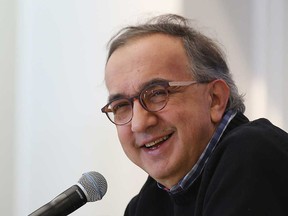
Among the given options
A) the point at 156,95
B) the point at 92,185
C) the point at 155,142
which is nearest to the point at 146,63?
the point at 156,95

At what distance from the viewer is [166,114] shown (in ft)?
3.07

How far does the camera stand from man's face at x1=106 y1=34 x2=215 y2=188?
37.1 inches

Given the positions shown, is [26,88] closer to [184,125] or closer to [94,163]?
[94,163]

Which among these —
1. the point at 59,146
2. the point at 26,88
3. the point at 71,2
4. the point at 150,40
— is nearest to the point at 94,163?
the point at 59,146

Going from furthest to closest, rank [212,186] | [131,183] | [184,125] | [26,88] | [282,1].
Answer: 1. [282,1]
2. [26,88]
3. [131,183]
4. [184,125]
5. [212,186]

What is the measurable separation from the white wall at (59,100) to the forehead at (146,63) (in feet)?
2.19

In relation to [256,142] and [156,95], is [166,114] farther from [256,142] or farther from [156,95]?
[256,142]

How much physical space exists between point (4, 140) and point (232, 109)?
3.62 ft

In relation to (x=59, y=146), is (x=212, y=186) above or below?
below

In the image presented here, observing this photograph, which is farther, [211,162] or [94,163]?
[94,163]

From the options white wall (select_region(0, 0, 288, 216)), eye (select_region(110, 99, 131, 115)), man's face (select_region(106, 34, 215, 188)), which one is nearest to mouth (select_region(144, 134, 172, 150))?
man's face (select_region(106, 34, 215, 188))

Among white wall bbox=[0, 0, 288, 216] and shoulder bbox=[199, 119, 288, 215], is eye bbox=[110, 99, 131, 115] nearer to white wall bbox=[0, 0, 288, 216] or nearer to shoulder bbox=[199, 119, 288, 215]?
shoulder bbox=[199, 119, 288, 215]

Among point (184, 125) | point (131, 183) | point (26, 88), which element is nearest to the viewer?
point (184, 125)

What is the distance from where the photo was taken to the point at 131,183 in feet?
5.53
